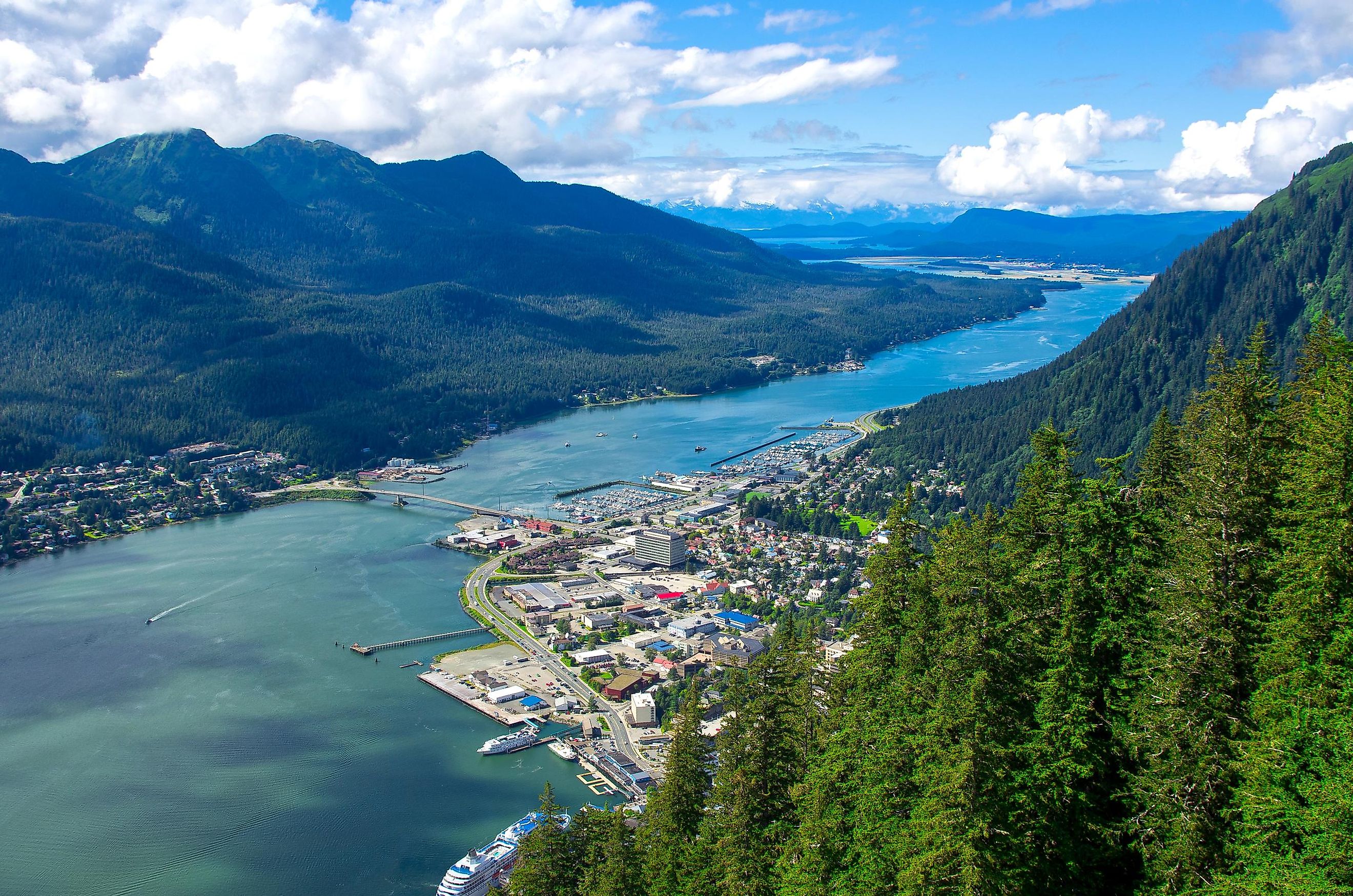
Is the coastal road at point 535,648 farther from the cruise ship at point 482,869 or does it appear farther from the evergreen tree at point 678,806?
the evergreen tree at point 678,806

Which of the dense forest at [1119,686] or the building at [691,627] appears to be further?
the building at [691,627]

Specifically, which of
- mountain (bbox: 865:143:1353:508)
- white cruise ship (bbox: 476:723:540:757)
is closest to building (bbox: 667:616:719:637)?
white cruise ship (bbox: 476:723:540:757)

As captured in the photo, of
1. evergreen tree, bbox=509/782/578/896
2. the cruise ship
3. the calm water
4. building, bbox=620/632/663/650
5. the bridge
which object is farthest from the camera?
the bridge

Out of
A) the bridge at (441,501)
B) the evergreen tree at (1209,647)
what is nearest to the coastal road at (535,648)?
the bridge at (441,501)

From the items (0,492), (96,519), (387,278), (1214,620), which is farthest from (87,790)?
(387,278)

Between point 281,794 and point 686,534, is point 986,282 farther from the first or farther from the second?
point 281,794

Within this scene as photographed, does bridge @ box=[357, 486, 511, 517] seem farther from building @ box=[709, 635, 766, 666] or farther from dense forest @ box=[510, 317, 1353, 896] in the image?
dense forest @ box=[510, 317, 1353, 896]
